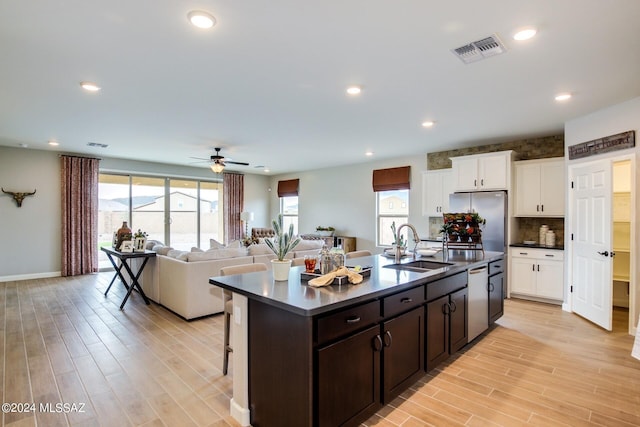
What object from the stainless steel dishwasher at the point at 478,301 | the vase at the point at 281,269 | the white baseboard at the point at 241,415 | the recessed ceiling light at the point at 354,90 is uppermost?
the recessed ceiling light at the point at 354,90

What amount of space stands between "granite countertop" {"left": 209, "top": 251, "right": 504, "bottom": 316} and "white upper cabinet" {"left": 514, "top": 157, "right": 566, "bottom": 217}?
317 centimetres

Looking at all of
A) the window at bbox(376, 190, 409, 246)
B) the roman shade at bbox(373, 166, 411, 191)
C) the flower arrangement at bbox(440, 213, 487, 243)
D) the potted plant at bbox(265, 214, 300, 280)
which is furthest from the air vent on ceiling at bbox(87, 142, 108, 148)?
the flower arrangement at bbox(440, 213, 487, 243)

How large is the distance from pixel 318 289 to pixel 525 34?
232 cm

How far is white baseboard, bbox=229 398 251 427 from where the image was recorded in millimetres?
2182

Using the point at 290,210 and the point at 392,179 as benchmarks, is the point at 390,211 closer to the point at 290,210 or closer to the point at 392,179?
the point at 392,179

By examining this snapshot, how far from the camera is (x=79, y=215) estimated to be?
282 inches

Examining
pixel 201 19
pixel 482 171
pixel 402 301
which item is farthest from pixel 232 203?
pixel 402 301

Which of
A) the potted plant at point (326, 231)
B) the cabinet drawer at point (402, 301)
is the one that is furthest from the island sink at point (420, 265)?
the potted plant at point (326, 231)

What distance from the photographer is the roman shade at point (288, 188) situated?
9898 mm

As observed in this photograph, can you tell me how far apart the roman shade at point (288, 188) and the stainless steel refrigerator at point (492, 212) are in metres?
5.25

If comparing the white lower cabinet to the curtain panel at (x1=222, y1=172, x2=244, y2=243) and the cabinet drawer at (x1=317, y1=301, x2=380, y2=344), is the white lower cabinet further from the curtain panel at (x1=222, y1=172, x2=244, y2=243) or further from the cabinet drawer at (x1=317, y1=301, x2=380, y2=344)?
the curtain panel at (x1=222, y1=172, x2=244, y2=243)

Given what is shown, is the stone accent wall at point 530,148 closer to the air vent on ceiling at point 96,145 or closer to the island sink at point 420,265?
the island sink at point 420,265

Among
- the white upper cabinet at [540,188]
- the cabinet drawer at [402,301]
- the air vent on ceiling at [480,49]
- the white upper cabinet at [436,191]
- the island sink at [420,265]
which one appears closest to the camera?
the cabinet drawer at [402,301]

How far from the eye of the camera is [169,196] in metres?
8.76
